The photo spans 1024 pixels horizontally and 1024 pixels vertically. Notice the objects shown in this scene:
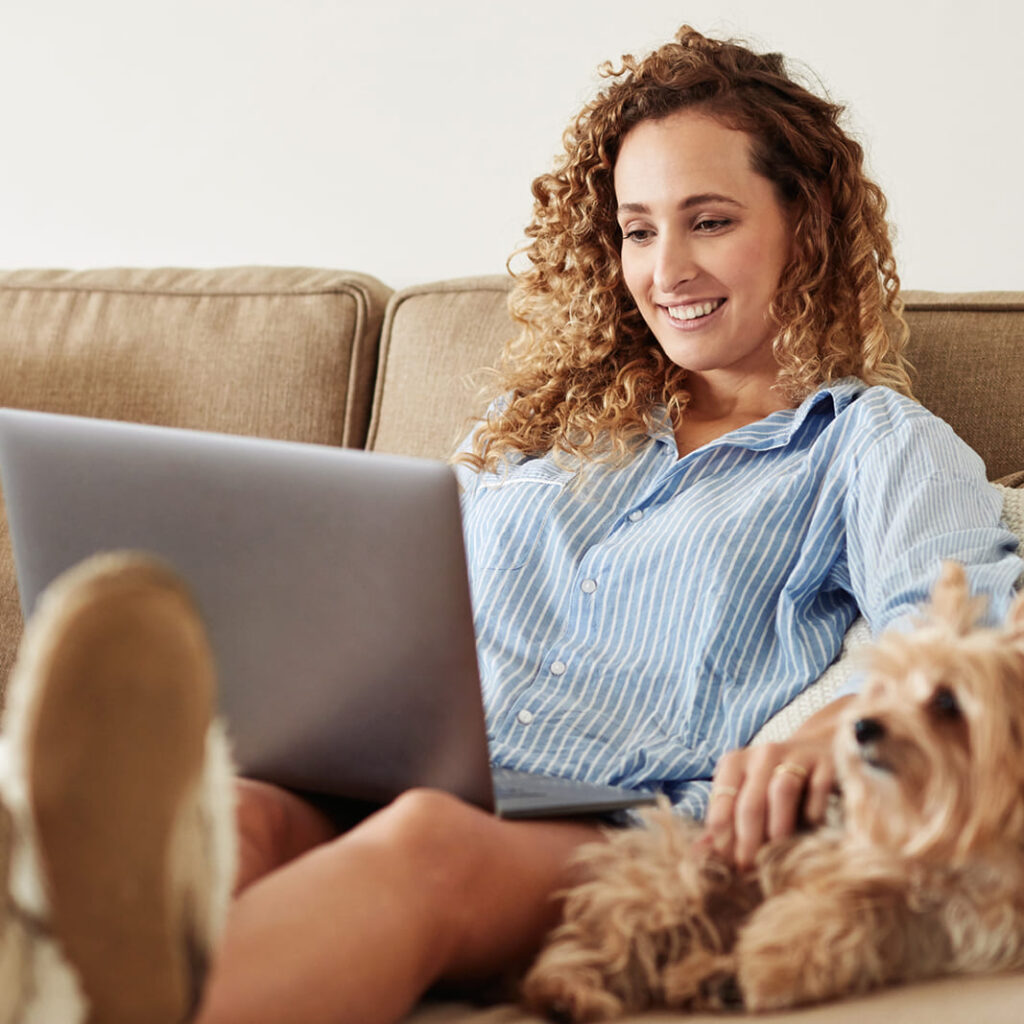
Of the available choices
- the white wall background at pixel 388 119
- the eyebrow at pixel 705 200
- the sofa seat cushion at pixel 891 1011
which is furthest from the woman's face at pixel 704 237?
the sofa seat cushion at pixel 891 1011

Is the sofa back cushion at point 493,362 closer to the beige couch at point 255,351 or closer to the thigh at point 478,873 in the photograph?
the beige couch at point 255,351

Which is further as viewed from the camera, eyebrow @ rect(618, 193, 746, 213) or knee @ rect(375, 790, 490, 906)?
eyebrow @ rect(618, 193, 746, 213)

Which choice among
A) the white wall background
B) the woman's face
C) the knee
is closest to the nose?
the woman's face

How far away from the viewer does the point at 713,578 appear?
1.35 meters

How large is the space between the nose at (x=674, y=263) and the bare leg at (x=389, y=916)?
0.76 m

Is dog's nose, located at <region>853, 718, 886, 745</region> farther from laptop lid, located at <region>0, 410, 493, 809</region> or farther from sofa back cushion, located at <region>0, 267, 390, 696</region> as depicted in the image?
sofa back cushion, located at <region>0, 267, 390, 696</region>

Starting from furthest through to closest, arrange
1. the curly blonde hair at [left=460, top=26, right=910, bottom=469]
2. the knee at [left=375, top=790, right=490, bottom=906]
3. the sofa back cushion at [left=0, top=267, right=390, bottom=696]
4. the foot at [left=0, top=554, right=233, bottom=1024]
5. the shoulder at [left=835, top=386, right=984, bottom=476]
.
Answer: the sofa back cushion at [left=0, top=267, right=390, bottom=696] → the curly blonde hair at [left=460, top=26, right=910, bottom=469] → the shoulder at [left=835, top=386, right=984, bottom=476] → the knee at [left=375, top=790, right=490, bottom=906] → the foot at [left=0, top=554, right=233, bottom=1024]

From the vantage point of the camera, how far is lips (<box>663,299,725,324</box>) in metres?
1.58

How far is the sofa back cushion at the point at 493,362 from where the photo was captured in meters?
1.62

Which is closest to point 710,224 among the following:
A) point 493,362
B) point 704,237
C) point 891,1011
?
point 704,237

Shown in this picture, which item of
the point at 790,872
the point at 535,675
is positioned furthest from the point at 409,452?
the point at 790,872

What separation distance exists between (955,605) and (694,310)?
0.74m

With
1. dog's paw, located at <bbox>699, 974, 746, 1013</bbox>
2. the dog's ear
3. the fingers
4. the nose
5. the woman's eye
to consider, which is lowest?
dog's paw, located at <bbox>699, 974, 746, 1013</bbox>

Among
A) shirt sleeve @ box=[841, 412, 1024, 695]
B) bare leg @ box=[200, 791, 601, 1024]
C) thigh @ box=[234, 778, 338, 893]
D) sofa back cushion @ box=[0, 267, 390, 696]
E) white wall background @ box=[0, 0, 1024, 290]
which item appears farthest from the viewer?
sofa back cushion @ box=[0, 267, 390, 696]
